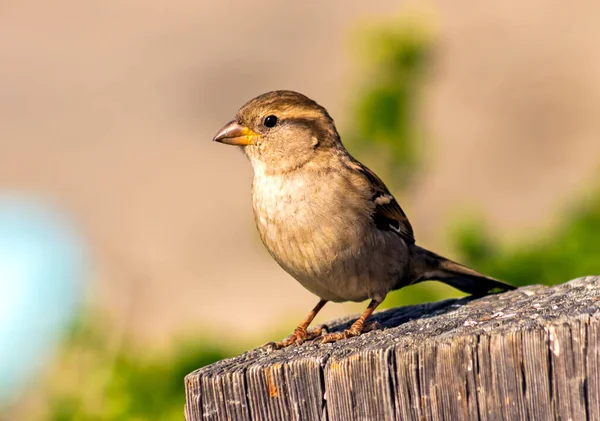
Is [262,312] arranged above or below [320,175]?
above

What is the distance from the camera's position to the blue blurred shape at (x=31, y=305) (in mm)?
5547

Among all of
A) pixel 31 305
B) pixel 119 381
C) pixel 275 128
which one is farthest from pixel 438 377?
pixel 31 305

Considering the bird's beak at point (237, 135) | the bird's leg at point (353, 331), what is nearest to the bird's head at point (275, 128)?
the bird's beak at point (237, 135)

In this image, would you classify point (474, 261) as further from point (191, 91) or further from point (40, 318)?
point (191, 91)

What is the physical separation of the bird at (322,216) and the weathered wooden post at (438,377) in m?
0.96

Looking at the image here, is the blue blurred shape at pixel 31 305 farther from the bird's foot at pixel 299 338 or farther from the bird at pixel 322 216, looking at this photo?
the bird's foot at pixel 299 338

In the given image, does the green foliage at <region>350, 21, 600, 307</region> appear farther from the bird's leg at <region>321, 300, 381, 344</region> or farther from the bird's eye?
the bird's leg at <region>321, 300, 381, 344</region>

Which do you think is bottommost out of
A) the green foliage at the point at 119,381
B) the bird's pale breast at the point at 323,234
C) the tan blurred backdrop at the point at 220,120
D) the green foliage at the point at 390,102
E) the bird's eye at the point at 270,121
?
the green foliage at the point at 119,381

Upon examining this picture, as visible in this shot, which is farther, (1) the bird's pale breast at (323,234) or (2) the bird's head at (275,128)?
(2) the bird's head at (275,128)

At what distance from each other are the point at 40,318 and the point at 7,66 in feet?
33.5

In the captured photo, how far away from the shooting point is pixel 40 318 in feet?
18.6

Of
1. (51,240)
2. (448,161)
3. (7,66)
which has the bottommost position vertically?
(51,240)

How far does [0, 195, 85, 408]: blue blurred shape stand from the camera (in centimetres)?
555

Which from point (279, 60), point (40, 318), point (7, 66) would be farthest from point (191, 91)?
point (40, 318)
